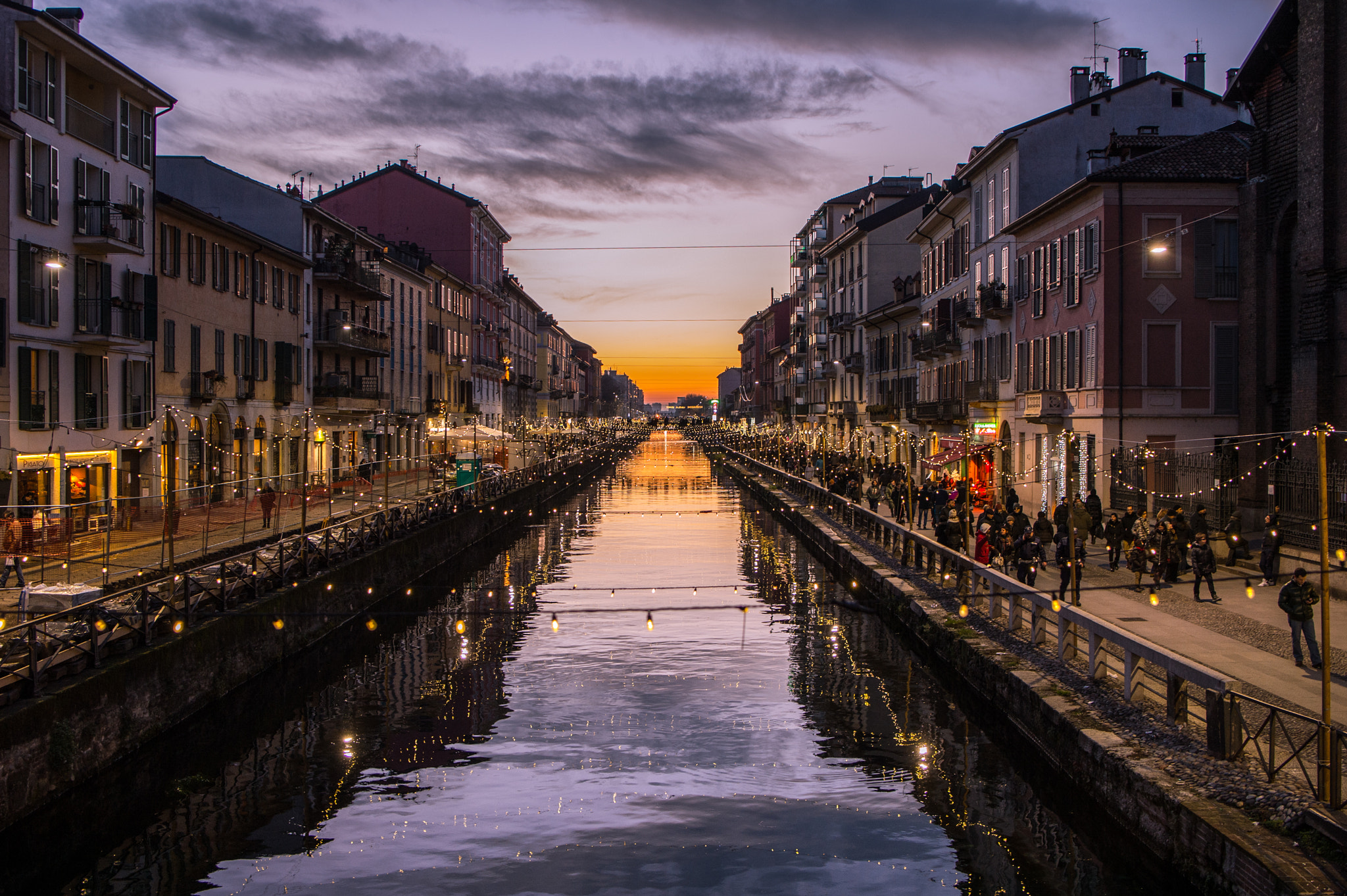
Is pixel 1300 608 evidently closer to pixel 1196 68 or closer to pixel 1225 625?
pixel 1225 625

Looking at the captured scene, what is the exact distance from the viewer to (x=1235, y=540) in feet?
80.7

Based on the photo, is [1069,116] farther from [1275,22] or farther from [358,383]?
[358,383]

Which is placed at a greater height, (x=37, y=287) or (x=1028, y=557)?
(x=37, y=287)

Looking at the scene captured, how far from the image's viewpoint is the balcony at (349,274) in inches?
2018

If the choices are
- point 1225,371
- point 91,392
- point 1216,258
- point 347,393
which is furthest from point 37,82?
point 1225,371

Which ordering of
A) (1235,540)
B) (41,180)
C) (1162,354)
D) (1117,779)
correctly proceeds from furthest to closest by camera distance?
(1162,354)
(41,180)
(1235,540)
(1117,779)

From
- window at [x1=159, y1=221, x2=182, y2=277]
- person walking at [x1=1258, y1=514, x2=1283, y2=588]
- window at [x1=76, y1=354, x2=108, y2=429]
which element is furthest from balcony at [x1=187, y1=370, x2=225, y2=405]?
person walking at [x1=1258, y1=514, x2=1283, y2=588]

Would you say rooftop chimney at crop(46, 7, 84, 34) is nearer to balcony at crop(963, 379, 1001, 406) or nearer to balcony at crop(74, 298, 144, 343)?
balcony at crop(74, 298, 144, 343)

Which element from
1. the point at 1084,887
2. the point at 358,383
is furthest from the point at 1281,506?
the point at 358,383

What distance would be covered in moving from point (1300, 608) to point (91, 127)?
102 feet

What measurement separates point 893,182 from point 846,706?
78.7 m

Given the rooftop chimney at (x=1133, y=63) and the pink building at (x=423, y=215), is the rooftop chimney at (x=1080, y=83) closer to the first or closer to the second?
the rooftop chimney at (x=1133, y=63)

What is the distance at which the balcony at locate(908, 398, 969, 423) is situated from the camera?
47844mm

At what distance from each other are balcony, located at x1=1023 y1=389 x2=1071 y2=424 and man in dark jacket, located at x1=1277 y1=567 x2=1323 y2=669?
66.0 feet
